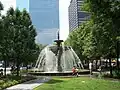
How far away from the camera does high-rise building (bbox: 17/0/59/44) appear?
18065 cm

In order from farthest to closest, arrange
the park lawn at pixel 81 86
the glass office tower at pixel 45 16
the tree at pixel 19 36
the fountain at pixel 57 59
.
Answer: the glass office tower at pixel 45 16
the fountain at pixel 57 59
the tree at pixel 19 36
the park lawn at pixel 81 86

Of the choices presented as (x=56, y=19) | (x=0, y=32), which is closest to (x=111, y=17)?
(x=0, y=32)

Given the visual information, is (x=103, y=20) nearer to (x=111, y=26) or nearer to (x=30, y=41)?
(x=111, y=26)

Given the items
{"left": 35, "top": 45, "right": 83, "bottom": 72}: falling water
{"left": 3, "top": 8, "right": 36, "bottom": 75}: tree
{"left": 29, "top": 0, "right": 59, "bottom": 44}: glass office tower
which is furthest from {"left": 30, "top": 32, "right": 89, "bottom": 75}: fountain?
{"left": 29, "top": 0, "right": 59, "bottom": 44}: glass office tower

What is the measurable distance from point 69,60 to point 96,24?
731 inches

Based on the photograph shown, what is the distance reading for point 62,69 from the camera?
42906 mm

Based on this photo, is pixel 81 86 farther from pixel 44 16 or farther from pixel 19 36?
pixel 44 16

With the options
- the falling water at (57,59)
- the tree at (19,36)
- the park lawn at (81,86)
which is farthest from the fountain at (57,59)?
the park lawn at (81,86)

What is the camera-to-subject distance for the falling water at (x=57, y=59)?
141ft

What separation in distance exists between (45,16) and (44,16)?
0.61 m

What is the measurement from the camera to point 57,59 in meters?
42.7

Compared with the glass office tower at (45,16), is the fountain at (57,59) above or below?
below

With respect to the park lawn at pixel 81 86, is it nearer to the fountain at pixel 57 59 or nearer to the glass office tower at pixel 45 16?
the fountain at pixel 57 59

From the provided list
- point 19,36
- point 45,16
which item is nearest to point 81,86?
point 19,36
